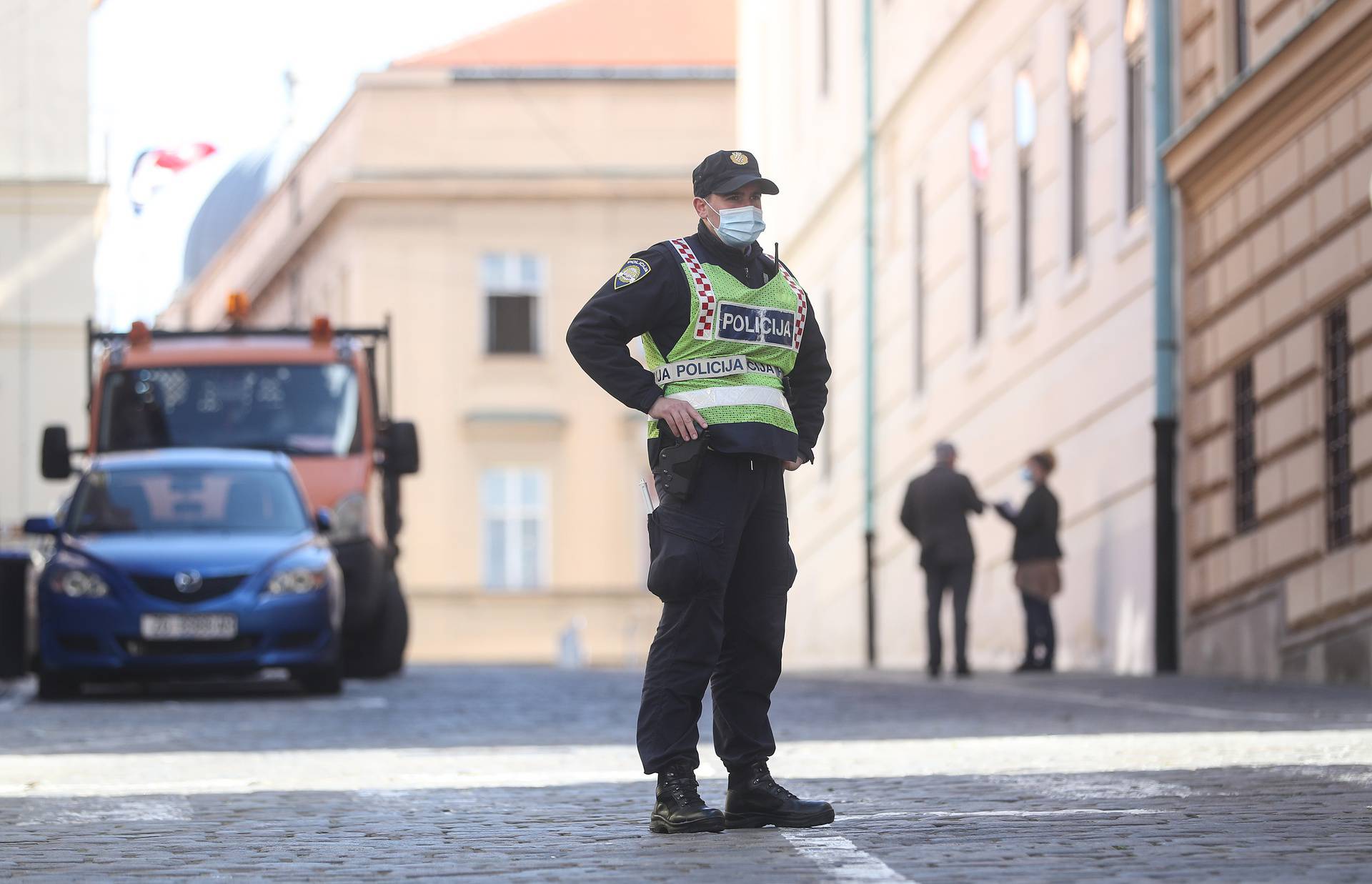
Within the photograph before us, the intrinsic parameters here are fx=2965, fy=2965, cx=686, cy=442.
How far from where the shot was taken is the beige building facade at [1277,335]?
1745 cm

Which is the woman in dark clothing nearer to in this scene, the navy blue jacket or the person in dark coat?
the person in dark coat

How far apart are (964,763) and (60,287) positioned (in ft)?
93.8

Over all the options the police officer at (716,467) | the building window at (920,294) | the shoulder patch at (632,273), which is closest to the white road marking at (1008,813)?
the police officer at (716,467)

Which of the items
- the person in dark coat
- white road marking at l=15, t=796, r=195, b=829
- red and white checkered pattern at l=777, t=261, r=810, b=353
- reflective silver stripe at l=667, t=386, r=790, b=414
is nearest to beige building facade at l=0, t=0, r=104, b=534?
the person in dark coat

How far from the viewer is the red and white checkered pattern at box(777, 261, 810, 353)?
8367 mm

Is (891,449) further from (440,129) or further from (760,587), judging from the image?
(760,587)

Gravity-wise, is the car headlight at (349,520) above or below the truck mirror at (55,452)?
below

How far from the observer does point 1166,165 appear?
21.4 m

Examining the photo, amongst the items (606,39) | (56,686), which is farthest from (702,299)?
(606,39)

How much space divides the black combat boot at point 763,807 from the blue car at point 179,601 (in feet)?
35.2

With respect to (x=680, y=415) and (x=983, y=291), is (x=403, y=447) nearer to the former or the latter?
(x=983, y=291)

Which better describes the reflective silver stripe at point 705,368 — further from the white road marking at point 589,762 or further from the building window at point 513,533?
the building window at point 513,533

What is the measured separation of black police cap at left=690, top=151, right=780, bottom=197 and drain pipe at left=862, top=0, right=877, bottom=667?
24.8 meters

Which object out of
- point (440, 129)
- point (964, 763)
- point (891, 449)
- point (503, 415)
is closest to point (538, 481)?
point (503, 415)
